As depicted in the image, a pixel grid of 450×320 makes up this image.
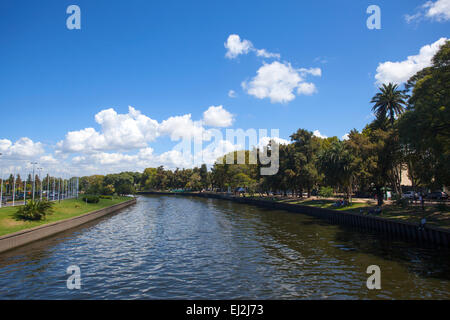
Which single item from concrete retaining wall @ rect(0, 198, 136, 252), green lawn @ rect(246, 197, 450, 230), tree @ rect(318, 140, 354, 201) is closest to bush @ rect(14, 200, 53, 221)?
concrete retaining wall @ rect(0, 198, 136, 252)

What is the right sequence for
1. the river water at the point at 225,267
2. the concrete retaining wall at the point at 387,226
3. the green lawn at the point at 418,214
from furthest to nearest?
the green lawn at the point at 418,214 → the concrete retaining wall at the point at 387,226 → the river water at the point at 225,267

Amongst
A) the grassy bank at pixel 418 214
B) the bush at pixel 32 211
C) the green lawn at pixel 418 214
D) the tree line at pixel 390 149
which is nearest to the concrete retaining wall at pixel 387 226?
the green lawn at pixel 418 214

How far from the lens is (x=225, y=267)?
24.9m

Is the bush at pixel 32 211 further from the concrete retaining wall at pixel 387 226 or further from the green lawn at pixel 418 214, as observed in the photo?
the green lawn at pixel 418 214

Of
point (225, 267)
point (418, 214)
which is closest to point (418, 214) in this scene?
point (418, 214)

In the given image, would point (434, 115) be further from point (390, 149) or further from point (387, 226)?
point (390, 149)

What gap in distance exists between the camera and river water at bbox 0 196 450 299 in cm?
1930

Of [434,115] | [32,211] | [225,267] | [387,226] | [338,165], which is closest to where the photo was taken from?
[225,267]

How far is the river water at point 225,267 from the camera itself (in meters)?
19.3

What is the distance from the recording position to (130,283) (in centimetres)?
2106

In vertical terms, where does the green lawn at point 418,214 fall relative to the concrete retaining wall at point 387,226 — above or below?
above
